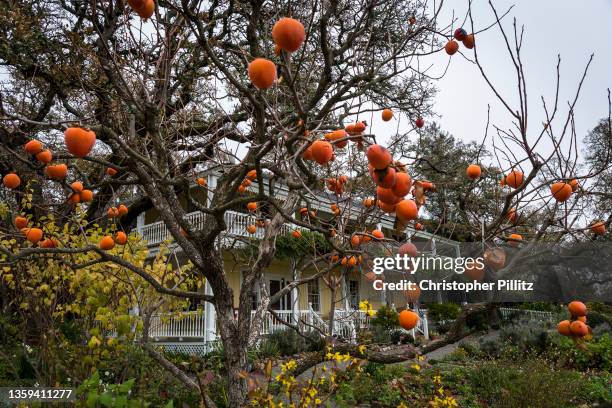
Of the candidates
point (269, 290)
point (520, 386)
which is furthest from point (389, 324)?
point (520, 386)

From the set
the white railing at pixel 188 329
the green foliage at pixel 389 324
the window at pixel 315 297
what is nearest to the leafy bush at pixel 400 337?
the green foliage at pixel 389 324

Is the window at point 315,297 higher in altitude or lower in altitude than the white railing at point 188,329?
higher

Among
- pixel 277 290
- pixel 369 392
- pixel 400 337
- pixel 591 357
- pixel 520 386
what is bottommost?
pixel 400 337

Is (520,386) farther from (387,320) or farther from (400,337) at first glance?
(387,320)

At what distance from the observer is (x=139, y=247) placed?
6.98m

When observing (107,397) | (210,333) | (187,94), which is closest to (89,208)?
(187,94)

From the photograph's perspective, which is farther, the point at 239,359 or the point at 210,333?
the point at 210,333

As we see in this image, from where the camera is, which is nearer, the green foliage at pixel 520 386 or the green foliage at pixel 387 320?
the green foliage at pixel 520 386

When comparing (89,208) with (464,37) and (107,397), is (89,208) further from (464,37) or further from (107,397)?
(464,37)

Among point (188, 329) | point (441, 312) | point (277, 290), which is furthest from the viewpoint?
point (441, 312)

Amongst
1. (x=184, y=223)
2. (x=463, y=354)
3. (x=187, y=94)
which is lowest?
(x=463, y=354)

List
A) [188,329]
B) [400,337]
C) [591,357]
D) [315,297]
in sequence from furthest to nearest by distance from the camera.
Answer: [315,297], [400,337], [188,329], [591,357]

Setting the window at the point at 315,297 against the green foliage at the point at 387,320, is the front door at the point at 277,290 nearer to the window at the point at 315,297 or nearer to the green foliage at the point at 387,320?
the window at the point at 315,297

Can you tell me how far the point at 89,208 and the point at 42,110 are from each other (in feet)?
Result: 8.21
